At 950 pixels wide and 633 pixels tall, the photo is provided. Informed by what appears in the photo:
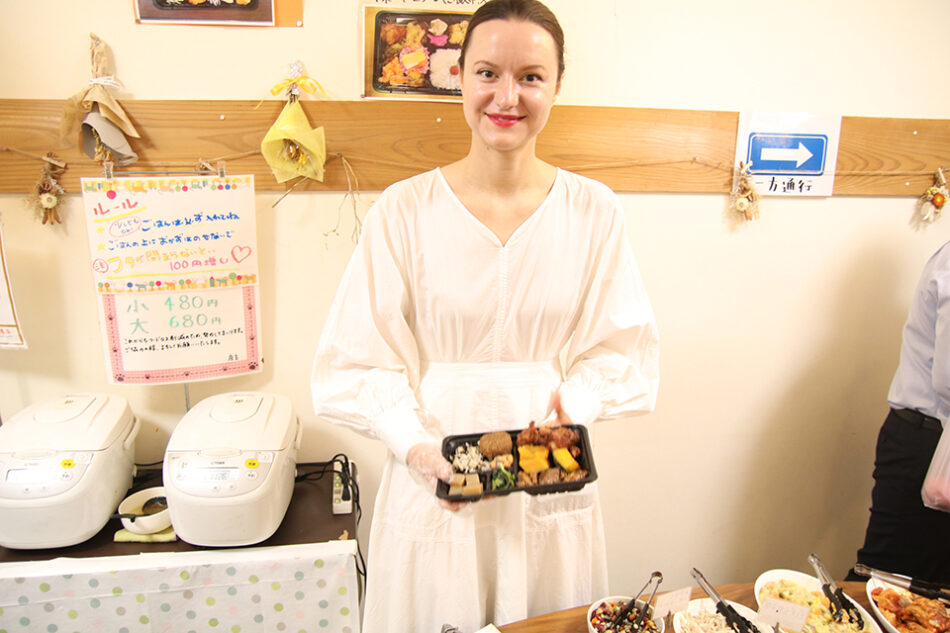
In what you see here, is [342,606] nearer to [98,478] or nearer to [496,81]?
[98,478]

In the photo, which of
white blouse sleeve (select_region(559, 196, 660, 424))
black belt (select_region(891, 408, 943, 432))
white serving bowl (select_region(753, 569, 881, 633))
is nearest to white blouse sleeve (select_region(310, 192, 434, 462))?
white blouse sleeve (select_region(559, 196, 660, 424))

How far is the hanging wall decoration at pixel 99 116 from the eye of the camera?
4.33ft

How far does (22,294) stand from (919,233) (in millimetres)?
2832

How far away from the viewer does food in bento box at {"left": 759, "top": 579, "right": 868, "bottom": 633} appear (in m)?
Result: 0.98

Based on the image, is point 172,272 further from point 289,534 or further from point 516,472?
point 516,472

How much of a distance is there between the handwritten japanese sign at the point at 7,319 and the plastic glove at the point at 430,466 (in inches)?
47.1

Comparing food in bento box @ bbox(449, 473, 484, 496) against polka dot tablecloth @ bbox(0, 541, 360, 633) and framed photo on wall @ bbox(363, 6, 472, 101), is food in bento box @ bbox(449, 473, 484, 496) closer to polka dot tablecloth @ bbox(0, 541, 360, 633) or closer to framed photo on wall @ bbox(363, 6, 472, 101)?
polka dot tablecloth @ bbox(0, 541, 360, 633)

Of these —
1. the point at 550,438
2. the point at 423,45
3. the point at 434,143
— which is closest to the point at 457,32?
the point at 423,45

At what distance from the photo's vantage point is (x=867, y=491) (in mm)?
2068

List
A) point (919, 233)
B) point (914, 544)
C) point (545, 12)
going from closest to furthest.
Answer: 1. point (545, 12)
2. point (914, 544)
3. point (919, 233)

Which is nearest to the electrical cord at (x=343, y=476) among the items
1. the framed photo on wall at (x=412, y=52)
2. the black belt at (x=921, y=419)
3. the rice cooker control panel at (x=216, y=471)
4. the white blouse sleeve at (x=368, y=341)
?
the rice cooker control panel at (x=216, y=471)

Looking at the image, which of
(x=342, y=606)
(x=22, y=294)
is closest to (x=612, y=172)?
(x=342, y=606)

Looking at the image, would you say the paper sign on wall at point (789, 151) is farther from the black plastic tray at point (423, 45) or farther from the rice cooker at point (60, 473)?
the rice cooker at point (60, 473)

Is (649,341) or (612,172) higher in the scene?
(612,172)
